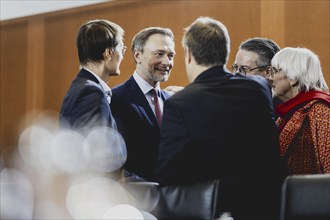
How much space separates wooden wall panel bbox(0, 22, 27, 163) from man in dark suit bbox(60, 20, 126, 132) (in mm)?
4286

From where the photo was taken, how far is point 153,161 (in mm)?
3104

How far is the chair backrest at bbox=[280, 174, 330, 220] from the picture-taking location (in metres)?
2.17

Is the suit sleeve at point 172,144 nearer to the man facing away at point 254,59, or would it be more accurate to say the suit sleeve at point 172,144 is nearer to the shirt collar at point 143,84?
A: the shirt collar at point 143,84

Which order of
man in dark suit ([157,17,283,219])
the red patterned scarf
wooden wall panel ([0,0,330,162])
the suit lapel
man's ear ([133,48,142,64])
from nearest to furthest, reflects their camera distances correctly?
man in dark suit ([157,17,283,219]) → the red patterned scarf → the suit lapel → man's ear ([133,48,142,64]) → wooden wall panel ([0,0,330,162])

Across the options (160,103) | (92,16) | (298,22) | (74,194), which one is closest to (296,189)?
(74,194)

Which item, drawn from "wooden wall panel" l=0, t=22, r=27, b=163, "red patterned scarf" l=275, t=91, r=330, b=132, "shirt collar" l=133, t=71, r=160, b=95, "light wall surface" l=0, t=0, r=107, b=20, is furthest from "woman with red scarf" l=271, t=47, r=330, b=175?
"wooden wall panel" l=0, t=22, r=27, b=163

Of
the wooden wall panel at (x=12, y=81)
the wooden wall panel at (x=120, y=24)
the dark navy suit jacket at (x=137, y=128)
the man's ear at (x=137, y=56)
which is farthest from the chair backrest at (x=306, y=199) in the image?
the wooden wall panel at (x=12, y=81)

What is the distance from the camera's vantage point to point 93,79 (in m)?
2.90

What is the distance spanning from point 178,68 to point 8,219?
132 inches

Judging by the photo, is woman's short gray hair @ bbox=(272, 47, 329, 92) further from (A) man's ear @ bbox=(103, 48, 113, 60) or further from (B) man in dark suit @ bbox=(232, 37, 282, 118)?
(A) man's ear @ bbox=(103, 48, 113, 60)

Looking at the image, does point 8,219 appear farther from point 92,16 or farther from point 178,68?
point 92,16

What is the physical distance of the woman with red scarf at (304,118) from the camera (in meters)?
2.73

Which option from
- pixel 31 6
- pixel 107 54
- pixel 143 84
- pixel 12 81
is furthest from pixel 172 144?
pixel 12 81

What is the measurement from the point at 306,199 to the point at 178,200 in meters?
0.47
